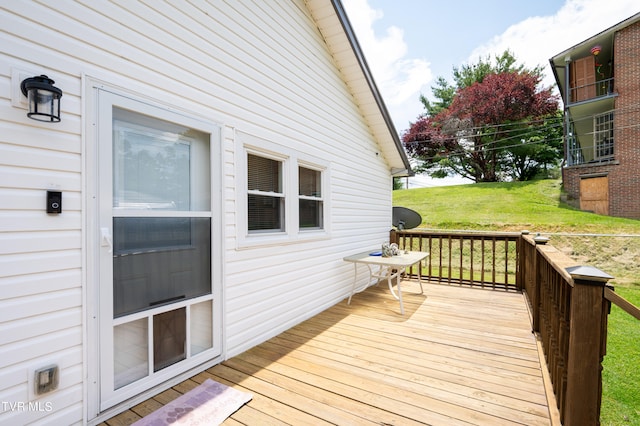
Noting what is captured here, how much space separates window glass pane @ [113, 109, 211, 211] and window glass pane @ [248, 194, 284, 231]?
26.7 inches

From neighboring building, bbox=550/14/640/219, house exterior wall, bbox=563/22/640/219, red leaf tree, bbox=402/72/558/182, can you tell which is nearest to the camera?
house exterior wall, bbox=563/22/640/219

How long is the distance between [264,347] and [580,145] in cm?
1856

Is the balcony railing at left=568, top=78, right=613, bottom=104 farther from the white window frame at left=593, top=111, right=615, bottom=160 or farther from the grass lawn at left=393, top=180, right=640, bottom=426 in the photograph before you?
the grass lawn at left=393, top=180, right=640, bottom=426

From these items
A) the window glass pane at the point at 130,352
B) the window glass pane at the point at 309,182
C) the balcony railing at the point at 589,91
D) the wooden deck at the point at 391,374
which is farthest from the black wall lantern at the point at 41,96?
the balcony railing at the point at 589,91

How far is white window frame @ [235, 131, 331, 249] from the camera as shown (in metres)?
2.95

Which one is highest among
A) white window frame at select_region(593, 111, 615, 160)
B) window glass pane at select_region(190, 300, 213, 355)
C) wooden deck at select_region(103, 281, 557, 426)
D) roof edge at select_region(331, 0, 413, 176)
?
white window frame at select_region(593, 111, 615, 160)

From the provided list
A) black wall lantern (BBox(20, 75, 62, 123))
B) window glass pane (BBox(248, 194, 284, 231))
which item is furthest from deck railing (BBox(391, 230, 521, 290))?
black wall lantern (BBox(20, 75, 62, 123))

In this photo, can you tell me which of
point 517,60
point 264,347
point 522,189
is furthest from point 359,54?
point 517,60

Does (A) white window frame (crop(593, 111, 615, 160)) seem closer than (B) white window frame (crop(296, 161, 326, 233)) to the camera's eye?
No

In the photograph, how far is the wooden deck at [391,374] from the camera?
2.00 m

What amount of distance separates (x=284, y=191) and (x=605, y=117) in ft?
53.7

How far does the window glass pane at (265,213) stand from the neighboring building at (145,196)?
24mm

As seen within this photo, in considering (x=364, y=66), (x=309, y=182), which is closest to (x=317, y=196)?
(x=309, y=182)

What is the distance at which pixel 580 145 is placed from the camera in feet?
47.7
